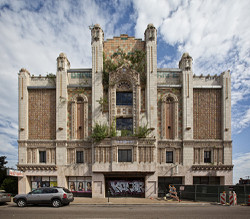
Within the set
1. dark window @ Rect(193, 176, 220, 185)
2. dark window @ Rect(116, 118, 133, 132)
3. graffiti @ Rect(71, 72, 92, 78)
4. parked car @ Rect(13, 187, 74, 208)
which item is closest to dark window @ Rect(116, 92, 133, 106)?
dark window @ Rect(116, 118, 133, 132)

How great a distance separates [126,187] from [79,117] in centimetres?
1063

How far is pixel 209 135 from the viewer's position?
84.4 ft

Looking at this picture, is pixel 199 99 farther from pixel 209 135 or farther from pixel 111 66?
pixel 111 66

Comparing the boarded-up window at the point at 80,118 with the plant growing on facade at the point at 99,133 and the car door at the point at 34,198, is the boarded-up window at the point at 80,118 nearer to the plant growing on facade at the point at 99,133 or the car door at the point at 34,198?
the plant growing on facade at the point at 99,133

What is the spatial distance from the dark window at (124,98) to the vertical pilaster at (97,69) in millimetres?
2245

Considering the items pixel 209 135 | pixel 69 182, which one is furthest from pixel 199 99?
pixel 69 182

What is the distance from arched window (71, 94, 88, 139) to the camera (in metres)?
25.6

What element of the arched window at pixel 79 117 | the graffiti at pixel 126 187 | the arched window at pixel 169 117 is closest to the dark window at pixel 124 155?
the graffiti at pixel 126 187

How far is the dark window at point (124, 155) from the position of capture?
79.7 ft

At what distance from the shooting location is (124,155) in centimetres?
2436

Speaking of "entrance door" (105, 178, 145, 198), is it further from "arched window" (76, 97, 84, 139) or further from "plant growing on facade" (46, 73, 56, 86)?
"plant growing on facade" (46, 73, 56, 86)

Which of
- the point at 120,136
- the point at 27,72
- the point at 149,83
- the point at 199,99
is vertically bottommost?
the point at 120,136

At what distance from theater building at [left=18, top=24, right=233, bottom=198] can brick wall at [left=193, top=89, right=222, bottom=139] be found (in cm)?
13

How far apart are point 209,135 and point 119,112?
11930mm
